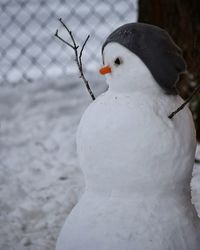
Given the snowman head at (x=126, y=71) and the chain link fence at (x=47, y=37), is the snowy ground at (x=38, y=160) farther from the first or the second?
the snowman head at (x=126, y=71)

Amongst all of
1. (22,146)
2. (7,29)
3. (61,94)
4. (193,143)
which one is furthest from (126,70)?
(7,29)

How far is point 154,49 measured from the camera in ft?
5.08

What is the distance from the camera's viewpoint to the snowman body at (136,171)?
1542 millimetres

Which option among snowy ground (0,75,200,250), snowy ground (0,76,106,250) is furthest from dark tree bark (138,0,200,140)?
snowy ground (0,76,106,250)

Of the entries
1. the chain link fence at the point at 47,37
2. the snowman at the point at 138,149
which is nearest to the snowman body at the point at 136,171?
the snowman at the point at 138,149

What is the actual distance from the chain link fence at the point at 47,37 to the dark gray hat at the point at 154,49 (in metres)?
3.34

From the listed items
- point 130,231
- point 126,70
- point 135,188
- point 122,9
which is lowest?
point 122,9

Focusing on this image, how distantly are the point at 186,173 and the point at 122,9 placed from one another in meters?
5.71

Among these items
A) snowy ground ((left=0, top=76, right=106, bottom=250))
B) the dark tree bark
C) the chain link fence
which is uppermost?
the dark tree bark

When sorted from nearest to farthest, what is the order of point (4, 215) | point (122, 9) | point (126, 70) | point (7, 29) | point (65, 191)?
point (126, 70), point (4, 215), point (65, 191), point (7, 29), point (122, 9)

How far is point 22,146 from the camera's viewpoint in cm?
345

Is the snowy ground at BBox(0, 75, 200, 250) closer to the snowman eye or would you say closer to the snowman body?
the snowman body

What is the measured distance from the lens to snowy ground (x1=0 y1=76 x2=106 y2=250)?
252cm

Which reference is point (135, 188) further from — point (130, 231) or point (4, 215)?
point (4, 215)
